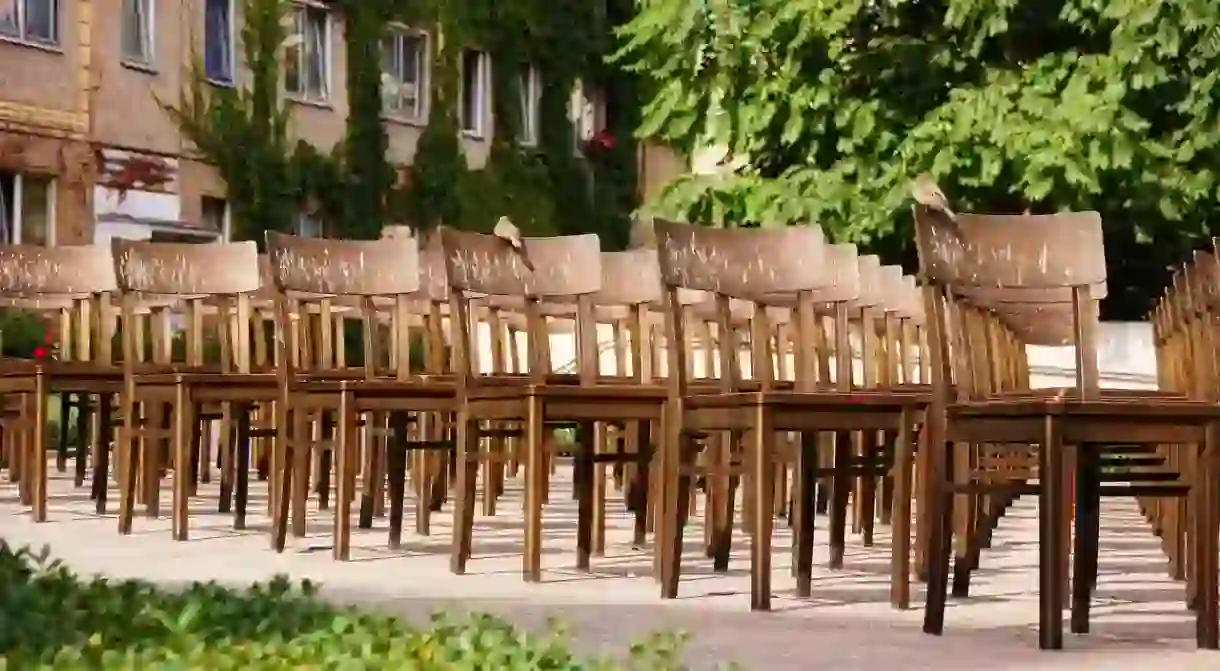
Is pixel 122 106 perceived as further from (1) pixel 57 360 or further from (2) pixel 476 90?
(1) pixel 57 360

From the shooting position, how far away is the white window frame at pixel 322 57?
24.8 meters

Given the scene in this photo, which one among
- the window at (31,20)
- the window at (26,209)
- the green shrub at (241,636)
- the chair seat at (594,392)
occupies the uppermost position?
the window at (31,20)

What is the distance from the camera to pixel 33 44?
21109mm

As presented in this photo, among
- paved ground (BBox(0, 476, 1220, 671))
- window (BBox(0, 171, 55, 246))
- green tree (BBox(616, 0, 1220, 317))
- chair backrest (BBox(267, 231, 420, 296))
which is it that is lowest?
paved ground (BBox(0, 476, 1220, 671))

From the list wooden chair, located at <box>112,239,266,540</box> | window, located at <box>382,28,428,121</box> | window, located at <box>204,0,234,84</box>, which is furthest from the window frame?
wooden chair, located at <box>112,239,266,540</box>

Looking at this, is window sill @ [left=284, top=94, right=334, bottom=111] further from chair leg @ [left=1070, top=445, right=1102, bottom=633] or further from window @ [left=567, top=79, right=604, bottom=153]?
chair leg @ [left=1070, top=445, right=1102, bottom=633]

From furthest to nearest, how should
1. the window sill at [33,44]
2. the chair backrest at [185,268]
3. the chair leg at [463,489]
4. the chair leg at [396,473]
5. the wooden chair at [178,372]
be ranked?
the window sill at [33,44]
the chair backrest at [185,268]
the wooden chair at [178,372]
the chair leg at [396,473]
the chair leg at [463,489]

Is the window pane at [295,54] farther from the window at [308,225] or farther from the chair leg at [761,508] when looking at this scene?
the chair leg at [761,508]

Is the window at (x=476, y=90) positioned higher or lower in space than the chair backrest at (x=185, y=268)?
higher

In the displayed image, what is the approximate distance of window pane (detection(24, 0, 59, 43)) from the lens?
21203mm

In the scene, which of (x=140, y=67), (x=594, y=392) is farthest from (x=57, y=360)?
(x=140, y=67)

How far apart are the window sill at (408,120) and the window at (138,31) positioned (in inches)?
152

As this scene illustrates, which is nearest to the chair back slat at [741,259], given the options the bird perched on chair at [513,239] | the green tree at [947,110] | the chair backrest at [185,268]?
the bird perched on chair at [513,239]

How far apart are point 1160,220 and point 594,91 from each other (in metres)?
11.0
